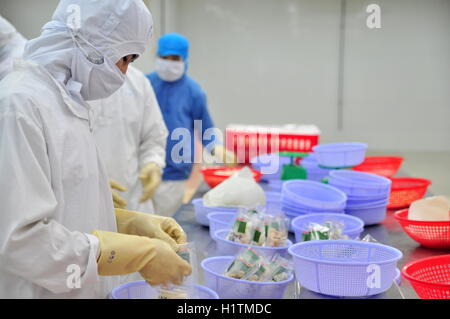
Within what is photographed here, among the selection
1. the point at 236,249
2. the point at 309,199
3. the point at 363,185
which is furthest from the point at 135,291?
the point at 363,185

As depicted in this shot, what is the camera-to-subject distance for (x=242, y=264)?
1303 mm

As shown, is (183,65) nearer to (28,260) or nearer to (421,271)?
(421,271)

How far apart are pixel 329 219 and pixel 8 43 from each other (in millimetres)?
1582

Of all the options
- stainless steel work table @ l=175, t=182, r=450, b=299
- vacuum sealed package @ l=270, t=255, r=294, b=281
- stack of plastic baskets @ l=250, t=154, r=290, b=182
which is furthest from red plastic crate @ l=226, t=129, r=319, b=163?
vacuum sealed package @ l=270, t=255, r=294, b=281

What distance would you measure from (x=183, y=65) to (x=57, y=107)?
223 cm

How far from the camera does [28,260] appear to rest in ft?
3.27

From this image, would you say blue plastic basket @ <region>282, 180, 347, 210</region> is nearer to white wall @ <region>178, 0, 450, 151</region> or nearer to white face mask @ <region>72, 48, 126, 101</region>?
white face mask @ <region>72, 48, 126, 101</region>

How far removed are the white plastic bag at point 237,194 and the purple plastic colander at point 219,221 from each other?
0.07 metres

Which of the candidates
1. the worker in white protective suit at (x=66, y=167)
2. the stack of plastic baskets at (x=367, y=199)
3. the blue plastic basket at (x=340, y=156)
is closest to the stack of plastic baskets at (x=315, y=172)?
the blue plastic basket at (x=340, y=156)

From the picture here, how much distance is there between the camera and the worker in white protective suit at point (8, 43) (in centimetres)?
238

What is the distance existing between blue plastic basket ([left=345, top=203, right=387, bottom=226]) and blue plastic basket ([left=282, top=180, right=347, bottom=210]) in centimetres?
7

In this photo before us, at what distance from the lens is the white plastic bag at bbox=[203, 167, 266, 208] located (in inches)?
76.6

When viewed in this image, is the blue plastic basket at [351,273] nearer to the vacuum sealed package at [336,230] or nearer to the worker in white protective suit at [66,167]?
the vacuum sealed package at [336,230]
